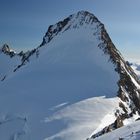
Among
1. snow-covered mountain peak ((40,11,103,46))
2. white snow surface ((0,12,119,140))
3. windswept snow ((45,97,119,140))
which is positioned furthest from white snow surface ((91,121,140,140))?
snow-covered mountain peak ((40,11,103,46))

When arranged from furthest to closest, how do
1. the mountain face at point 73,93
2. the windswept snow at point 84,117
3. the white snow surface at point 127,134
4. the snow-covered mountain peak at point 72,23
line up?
1. the snow-covered mountain peak at point 72,23
2. the mountain face at point 73,93
3. the windswept snow at point 84,117
4. the white snow surface at point 127,134

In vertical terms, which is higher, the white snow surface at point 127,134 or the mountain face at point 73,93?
the mountain face at point 73,93

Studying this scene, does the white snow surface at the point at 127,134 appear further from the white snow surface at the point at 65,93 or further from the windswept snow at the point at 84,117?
the white snow surface at the point at 65,93

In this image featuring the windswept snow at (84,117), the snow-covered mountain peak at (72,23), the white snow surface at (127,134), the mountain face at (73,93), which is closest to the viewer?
the white snow surface at (127,134)

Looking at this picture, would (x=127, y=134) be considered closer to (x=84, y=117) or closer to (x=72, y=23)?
(x=84, y=117)

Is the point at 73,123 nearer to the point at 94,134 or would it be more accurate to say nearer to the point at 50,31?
the point at 94,134

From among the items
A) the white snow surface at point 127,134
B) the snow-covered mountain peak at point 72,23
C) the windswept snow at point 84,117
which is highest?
the snow-covered mountain peak at point 72,23

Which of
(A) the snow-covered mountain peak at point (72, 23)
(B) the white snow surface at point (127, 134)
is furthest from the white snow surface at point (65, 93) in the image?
(B) the white snow surface at point (127, 134)

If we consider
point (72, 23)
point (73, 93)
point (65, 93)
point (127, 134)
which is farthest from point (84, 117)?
point (72, 23)

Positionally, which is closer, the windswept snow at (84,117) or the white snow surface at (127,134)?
the white snow surface at (127,134)
